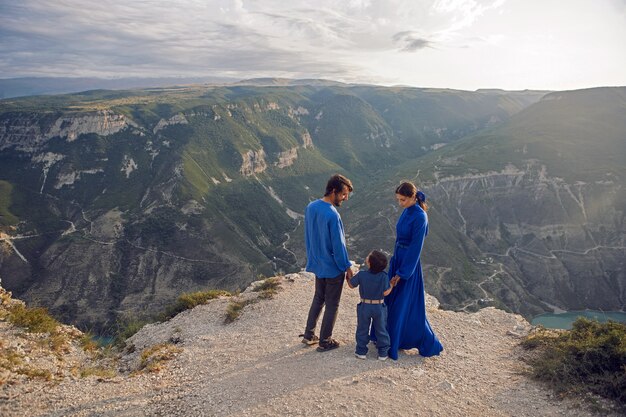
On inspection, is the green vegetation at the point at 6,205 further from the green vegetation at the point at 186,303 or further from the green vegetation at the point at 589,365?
the green vegetation at the point at 589,365

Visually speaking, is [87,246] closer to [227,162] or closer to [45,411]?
[227,162]

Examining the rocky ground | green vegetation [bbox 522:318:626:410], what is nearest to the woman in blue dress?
the rocky ground

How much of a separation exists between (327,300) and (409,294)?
1.69 metres

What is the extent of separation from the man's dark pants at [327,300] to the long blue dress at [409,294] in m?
1.13

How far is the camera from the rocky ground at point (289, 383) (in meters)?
6.36

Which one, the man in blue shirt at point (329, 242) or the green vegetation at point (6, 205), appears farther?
the green vegetation at point (6, 205)

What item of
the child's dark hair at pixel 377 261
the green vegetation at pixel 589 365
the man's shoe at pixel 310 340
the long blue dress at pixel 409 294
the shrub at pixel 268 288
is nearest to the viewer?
the green vegetation at pixel 589 365

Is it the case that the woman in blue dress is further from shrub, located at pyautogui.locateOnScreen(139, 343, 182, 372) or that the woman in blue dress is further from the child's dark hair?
shrub, located at pyautogui.locateOnScreen(139, 343, 182, 372)

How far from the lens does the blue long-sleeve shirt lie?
24.2 feet

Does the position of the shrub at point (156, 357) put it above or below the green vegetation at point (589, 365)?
below

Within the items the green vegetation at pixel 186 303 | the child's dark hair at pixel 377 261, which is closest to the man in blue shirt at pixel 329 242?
the child's dark hair at pixel 377 261

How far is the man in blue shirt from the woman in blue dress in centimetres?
106

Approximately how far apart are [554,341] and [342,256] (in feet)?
19.8

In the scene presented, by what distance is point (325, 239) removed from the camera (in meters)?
7.52
